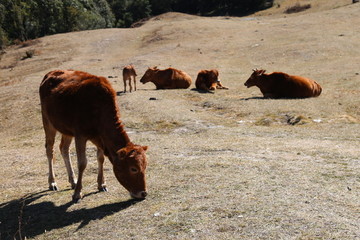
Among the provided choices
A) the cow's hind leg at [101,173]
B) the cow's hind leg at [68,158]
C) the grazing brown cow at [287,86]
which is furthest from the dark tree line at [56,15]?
the cow's hind leg at [101,173]

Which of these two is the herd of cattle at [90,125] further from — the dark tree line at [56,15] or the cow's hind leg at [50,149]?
the dark tree line at [56,15]

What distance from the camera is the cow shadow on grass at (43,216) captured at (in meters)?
6.96

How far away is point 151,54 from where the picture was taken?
35.4 meters

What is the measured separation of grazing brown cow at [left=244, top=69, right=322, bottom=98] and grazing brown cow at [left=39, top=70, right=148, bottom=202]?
1207 cm

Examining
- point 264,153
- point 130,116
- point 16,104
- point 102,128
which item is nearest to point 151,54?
point 16,104

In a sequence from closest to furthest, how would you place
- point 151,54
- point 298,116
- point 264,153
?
point 264,153 → point 298,116 → point 151,54

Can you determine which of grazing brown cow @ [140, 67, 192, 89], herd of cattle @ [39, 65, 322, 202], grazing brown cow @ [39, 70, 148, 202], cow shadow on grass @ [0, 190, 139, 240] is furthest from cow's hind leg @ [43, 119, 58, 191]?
grazing brown cow @ [140, 67, 192, 89]

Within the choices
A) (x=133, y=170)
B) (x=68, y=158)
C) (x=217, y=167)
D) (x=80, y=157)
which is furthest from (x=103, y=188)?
(x=217, y=167)

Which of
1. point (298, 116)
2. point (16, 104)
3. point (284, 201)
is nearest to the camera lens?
point (284, 201)

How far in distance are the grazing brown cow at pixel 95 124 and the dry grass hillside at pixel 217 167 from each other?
21.6 inches

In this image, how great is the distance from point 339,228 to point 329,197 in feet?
4.26

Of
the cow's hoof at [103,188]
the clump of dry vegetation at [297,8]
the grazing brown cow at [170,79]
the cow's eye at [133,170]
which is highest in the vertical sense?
the clump of dry vegetation at [297,8]

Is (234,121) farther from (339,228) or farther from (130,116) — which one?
(339,228)

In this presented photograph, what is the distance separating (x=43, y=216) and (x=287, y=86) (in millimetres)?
13693
